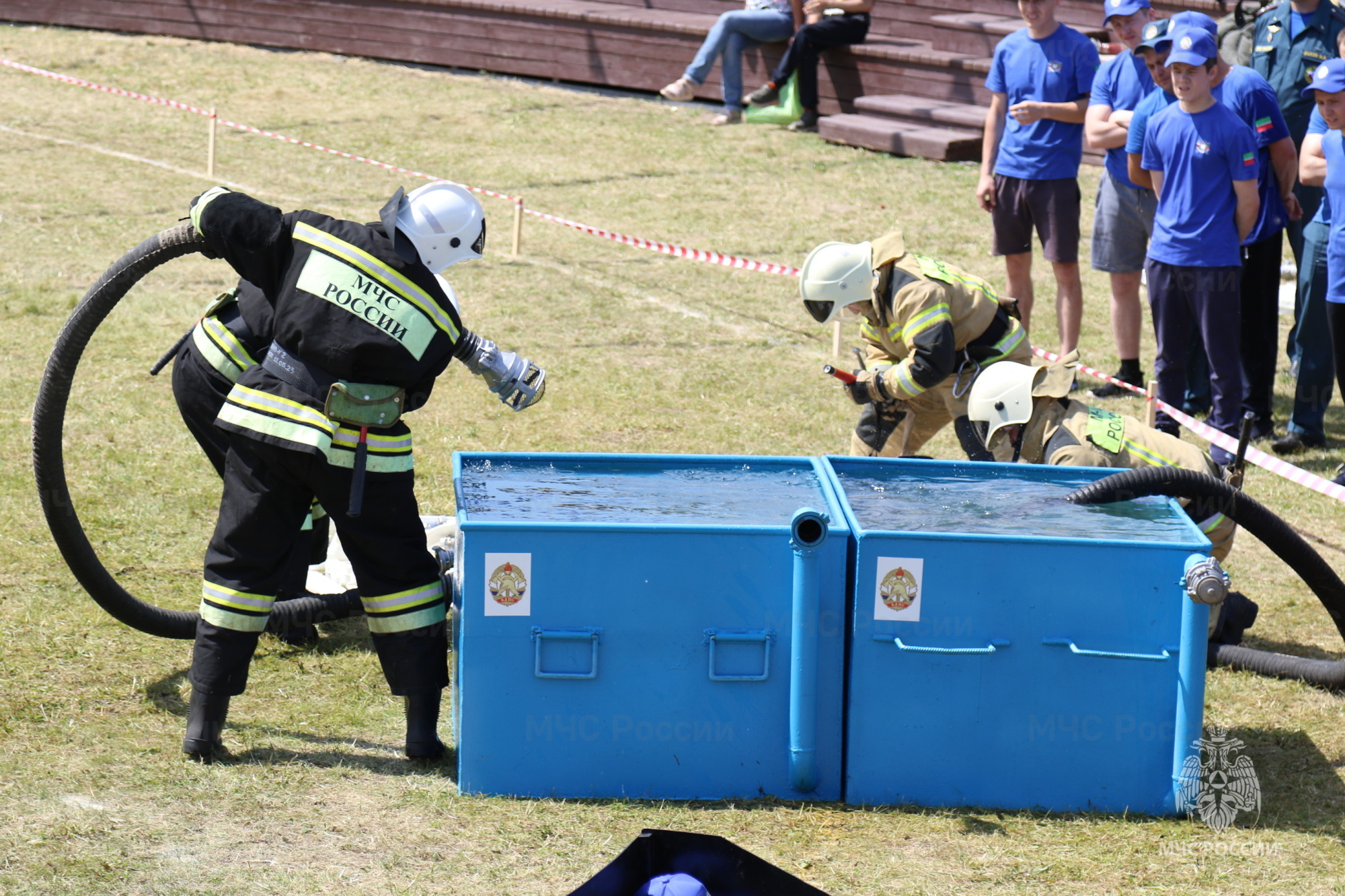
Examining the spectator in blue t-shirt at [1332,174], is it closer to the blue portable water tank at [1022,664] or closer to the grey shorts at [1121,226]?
the grey shorts at [1121,226]

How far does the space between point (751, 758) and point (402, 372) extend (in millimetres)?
1493

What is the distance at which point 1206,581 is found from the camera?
3922mm

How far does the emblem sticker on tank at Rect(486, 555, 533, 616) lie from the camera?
158 inches

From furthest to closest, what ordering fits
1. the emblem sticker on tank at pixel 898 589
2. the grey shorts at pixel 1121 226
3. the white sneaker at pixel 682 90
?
the white sneaker at pixel 682 90
the grey shorts at pixel 1121 226
the emblem sticker on tank at pixel 898 589

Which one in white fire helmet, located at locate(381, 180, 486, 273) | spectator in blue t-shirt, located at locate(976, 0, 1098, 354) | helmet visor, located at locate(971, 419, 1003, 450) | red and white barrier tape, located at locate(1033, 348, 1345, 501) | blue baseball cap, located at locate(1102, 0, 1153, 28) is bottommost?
red and white barrier tape, located at locate(1033, 348, 1345, 501)

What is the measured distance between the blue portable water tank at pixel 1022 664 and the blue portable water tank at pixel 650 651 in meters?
0.13

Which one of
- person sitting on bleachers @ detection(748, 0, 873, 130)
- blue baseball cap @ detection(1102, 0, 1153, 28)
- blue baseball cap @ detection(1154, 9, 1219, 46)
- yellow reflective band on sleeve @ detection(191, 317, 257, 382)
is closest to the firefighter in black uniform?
yellow reflective band on sleeve @ detection(191, 317, 257, 382)

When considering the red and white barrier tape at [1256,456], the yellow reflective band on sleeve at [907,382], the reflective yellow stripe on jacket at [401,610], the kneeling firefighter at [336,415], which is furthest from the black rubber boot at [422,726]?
the red and white barrier tape at [1256,456]

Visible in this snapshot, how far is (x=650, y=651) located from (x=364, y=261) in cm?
137

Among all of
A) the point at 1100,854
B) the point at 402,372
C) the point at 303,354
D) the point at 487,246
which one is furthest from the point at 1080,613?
the point at 487,246

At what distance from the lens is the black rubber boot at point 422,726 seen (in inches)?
176

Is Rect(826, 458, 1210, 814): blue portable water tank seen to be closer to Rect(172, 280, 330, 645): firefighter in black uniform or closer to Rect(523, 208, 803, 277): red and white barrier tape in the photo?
Rect(172, 280, 330, 645): firefighter in black uniform

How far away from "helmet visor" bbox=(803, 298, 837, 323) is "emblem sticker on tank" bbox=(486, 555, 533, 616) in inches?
83.6

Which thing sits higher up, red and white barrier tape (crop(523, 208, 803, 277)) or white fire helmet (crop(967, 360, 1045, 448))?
red and white barrier tape (crop(523, 208, 803, 277))
